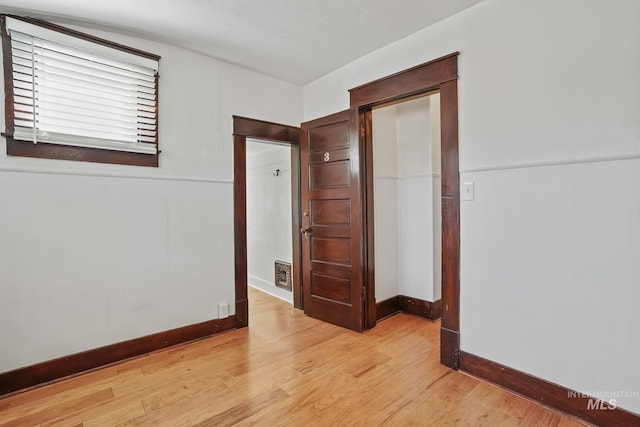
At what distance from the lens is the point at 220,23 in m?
2.20

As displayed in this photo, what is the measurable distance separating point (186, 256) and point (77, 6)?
6.15 ft

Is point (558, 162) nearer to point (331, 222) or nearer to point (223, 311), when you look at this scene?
point (331, 222)

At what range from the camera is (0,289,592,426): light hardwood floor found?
165 cm

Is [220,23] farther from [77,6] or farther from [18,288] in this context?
[18,288]

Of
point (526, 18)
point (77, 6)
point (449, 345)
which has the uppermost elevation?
point (77, 6)

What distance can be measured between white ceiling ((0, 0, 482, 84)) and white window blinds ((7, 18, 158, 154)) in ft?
0.58

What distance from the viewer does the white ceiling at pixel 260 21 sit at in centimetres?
197

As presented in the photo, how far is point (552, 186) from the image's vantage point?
171cm

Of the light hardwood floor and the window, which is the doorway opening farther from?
the window

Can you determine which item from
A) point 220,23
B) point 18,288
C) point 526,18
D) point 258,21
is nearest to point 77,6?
point 220,23

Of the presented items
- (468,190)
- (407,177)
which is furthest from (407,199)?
(468,190)

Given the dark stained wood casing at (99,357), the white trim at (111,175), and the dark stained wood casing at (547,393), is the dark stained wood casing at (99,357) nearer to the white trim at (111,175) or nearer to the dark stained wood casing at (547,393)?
the white trim at (111,175)

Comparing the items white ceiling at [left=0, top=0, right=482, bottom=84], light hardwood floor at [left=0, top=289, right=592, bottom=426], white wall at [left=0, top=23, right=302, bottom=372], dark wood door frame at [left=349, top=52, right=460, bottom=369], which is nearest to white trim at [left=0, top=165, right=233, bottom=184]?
white wall at [left=0, top=23, right=302, bottom=372]

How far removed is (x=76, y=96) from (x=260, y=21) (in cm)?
141
